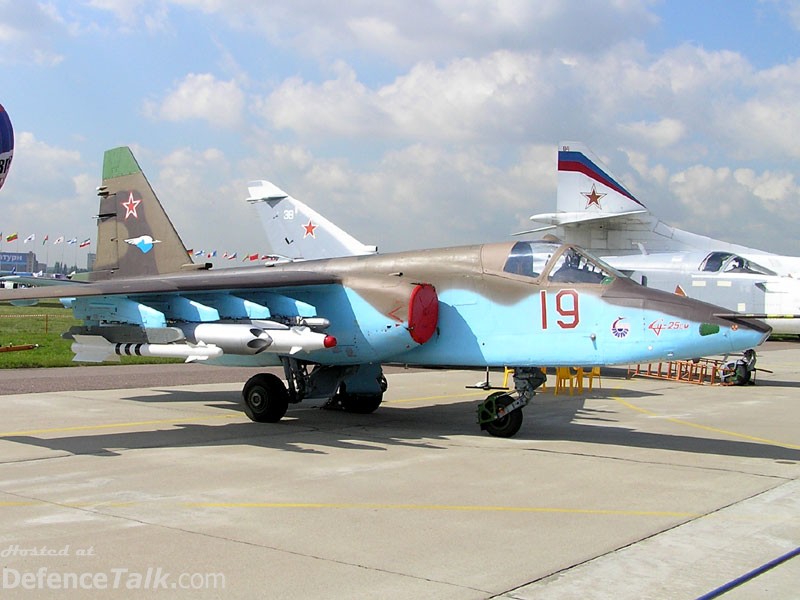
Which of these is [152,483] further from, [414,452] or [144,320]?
[144,320]

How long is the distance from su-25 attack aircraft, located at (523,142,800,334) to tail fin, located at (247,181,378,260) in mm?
5621

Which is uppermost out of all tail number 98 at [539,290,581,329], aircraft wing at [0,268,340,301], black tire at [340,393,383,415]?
aircraft wing at [0,268,340,301]

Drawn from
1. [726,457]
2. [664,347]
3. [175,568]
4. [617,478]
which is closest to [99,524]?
[175,568]

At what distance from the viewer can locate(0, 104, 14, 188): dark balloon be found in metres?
10.4

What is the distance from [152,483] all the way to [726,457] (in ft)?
20.7

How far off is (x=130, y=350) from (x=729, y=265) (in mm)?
12979

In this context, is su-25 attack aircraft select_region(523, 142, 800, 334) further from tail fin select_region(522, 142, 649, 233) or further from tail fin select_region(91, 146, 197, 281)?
tail fin select_region(91, 146, 197, 281)

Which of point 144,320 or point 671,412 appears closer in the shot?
point 144,320

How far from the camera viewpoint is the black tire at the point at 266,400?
11250 millimetres

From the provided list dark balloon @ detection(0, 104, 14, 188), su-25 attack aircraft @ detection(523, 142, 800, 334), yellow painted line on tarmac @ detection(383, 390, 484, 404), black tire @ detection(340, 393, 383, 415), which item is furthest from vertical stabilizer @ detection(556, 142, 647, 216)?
dark balloon @ detection(0, 104, 14, 188)

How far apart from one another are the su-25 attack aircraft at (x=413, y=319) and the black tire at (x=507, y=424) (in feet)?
0.05

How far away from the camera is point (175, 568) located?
190 inches

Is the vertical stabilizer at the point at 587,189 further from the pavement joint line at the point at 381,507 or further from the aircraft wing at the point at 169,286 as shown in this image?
the pavement joint line at the point at 381,507

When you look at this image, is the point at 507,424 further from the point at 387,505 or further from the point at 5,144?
the point at 5,144
